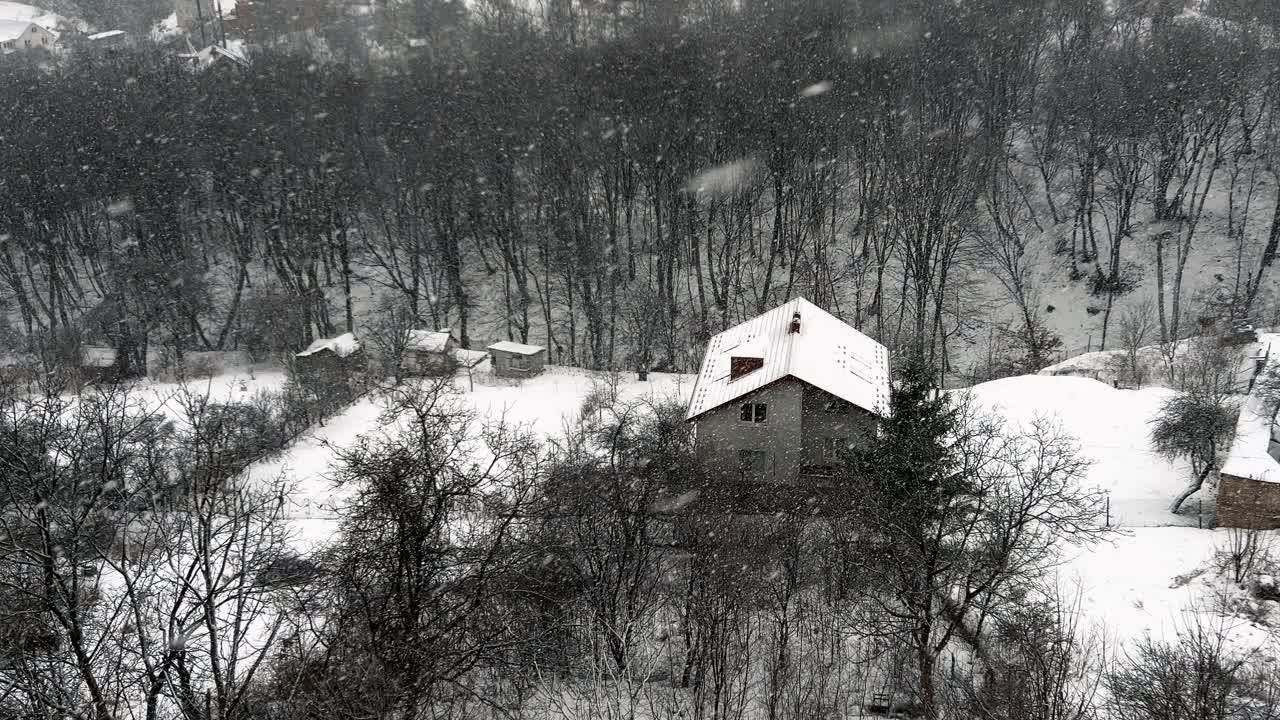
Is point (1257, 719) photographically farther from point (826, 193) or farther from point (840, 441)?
point (826, 193)

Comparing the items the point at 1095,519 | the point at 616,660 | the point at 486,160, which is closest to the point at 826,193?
the point at 486,160

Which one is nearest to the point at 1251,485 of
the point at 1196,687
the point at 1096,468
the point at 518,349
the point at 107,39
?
the point at 1096,468

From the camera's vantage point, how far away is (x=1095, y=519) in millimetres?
20828

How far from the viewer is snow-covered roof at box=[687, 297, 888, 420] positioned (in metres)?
23.0

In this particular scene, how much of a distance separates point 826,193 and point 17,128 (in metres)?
41.7

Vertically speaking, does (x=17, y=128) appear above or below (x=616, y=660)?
above

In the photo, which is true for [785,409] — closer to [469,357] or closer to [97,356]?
[469,357]

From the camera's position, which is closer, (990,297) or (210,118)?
(990,297)

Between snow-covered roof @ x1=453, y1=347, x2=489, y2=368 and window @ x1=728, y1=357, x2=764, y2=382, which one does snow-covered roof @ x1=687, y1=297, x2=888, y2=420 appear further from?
snow-covered roof @ x1=453, y1=347, x2=489, y2=368

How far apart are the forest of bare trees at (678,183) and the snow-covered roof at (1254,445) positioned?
40.5 ft

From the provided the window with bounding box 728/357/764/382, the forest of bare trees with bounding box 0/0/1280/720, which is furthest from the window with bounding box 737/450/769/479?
the forest of bare trees with bounding box 0/0/1280/720

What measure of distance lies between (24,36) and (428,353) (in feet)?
231

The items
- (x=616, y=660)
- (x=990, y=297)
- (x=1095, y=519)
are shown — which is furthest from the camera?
(x=990, y=297)

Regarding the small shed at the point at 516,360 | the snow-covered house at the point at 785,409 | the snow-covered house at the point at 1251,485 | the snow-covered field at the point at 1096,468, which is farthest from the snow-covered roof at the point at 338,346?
the snow-covered house at the point at 1251,485
